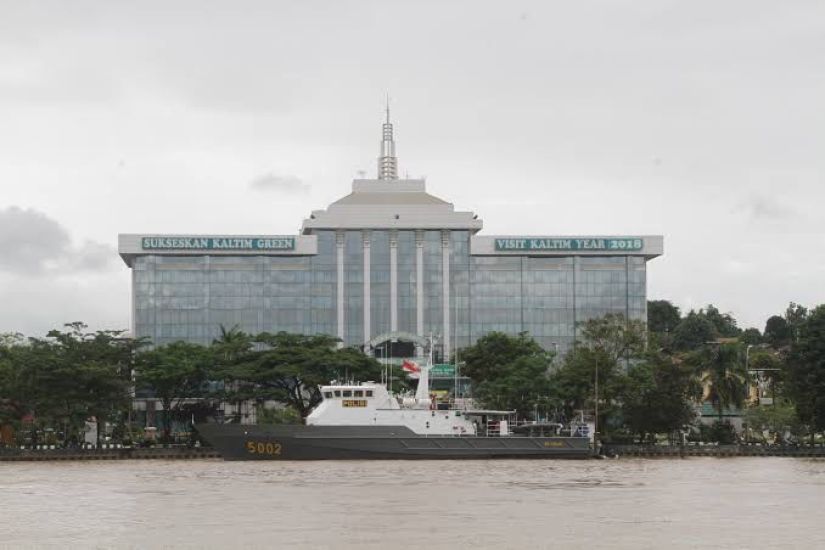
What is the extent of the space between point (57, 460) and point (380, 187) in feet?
215

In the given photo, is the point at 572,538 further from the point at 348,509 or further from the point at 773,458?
the point at 773,458

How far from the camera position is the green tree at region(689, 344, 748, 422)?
123 meters

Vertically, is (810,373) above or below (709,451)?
above

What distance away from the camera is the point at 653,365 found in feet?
390

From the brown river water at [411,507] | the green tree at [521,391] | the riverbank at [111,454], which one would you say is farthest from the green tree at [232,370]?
the brown river water at [411,507]

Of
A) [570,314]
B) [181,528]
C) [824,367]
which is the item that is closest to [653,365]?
[824,367]

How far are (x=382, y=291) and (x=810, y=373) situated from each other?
186 ft

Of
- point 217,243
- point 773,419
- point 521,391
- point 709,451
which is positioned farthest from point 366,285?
point 709,451

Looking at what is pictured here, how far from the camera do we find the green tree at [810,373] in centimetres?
11094

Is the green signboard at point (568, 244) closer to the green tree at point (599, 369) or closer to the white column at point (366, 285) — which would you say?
the white column at point (366, 285)

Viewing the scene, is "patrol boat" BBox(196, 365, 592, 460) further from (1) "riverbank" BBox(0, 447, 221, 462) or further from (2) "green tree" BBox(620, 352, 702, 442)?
(2) "green tree" BBox(620, 352, 702, 442)

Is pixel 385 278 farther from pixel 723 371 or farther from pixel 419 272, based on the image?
pixel 723 371

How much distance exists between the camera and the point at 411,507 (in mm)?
57281

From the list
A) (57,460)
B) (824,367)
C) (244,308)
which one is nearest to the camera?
(57,460)
